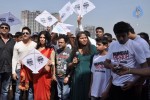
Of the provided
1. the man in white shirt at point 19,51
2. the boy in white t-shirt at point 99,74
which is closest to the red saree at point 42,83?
the man in white shirt at point 19,51

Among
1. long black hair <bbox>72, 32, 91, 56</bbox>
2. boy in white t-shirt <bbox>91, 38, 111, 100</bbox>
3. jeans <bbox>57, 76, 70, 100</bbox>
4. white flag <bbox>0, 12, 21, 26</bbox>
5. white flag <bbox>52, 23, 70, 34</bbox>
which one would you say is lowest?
jeans <bbox>57, 76, 70, 100</bbox>

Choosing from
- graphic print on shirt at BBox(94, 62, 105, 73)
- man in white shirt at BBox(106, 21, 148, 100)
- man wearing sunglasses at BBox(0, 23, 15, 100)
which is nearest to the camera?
man in white shirt at BBox(106, 21, 148, 100)

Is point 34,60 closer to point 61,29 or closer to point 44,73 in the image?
point 44,73

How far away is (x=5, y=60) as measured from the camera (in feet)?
27.7

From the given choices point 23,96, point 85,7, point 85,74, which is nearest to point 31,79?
point 23,96

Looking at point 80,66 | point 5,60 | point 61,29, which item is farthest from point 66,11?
point 80,66

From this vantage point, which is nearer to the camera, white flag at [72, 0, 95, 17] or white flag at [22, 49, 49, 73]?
white flag at [22, 49, 49, 73]

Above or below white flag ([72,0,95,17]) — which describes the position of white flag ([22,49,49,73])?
below

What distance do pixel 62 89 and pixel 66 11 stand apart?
3.63 meters

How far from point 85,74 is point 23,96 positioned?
75.9 inches

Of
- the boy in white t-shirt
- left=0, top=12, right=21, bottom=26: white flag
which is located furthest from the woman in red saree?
left=0, top=12, right=21, bottom=26: white flag

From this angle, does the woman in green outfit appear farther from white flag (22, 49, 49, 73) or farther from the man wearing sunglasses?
the man wearing sunglasses

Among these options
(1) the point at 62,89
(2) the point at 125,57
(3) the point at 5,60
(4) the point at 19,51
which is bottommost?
(1) the point at 62,89

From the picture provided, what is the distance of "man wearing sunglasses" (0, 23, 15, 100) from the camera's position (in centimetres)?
843
